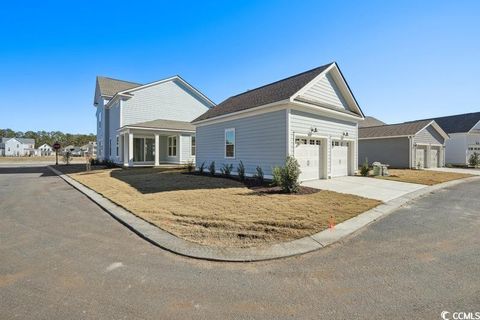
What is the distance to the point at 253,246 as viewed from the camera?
4.54m

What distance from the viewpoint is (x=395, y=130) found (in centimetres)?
2350

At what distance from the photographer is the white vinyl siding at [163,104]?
2256 centimetres

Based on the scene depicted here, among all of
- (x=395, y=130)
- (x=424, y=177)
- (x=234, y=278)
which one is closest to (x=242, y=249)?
(x=234, y=278)

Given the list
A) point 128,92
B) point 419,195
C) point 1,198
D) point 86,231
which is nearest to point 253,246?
point 86,231

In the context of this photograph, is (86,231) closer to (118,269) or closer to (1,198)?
(118,269)

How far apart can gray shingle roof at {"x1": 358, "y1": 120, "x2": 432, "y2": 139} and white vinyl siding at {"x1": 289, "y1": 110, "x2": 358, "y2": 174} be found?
10515mm

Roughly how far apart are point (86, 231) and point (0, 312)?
279 cm

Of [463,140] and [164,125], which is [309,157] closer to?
[164,125]

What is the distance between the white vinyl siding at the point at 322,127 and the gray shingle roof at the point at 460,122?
80.2ft

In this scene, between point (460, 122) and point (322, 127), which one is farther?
point (460, 122)

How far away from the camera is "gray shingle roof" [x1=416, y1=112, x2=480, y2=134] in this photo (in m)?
29.3

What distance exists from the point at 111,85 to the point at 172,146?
11132 millimetres

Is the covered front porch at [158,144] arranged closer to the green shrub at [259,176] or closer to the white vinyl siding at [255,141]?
the white vinyl siding at [255,141]

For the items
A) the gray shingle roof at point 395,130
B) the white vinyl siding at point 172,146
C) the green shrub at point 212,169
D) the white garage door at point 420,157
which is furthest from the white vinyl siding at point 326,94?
the white vinyl siding at point 172,146
